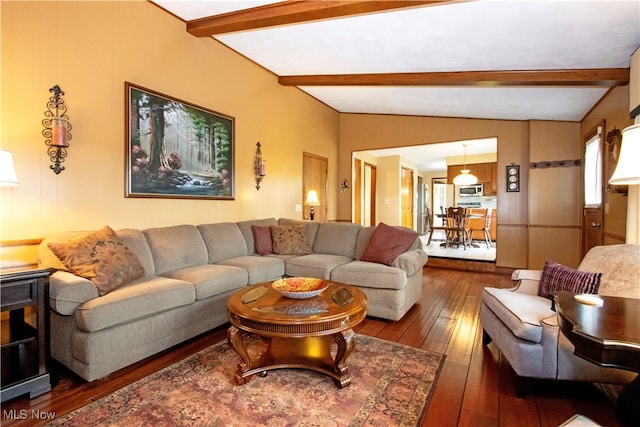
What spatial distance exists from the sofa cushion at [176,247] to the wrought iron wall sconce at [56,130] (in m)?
0.89

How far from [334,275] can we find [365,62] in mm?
2528

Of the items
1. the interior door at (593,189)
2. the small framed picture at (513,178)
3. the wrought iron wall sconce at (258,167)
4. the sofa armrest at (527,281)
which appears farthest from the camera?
the small framed picture at (513,178)

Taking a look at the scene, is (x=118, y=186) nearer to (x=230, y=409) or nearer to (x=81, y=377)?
(x=81, y=377)

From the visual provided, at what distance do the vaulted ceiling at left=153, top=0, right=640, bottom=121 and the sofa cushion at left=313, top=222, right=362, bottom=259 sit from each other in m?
1.98

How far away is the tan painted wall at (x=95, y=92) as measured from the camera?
2330 mm

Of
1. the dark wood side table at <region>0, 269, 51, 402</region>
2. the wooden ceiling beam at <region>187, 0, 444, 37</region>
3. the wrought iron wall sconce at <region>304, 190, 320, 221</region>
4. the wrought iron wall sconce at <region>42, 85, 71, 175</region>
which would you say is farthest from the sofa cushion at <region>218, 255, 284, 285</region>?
the wooden ceiling beam at <region>187, 0, 444, 37</region>

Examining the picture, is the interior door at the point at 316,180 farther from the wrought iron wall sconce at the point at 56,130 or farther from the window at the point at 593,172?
the window at the point at 593,172

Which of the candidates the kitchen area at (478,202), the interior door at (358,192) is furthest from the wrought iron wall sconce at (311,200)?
the kitchen area at (478,202)

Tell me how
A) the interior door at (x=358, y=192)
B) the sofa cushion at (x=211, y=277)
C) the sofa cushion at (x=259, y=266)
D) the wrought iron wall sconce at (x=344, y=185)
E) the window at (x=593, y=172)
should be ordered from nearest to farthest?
1. the sofa cushion at (x=211, y=277)
2. the sofa cushion at (x=259, y=266)
3. the window at (x=593, y=172)
4. the wrought iron wall sconce at (x=344, y=185)
5. the interior door at (x=358, y=192)

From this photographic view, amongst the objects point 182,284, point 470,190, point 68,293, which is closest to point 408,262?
point 182,284

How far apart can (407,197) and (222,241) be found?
271 inches

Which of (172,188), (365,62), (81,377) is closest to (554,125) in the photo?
(365,62)

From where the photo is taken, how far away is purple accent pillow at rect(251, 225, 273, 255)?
393cm

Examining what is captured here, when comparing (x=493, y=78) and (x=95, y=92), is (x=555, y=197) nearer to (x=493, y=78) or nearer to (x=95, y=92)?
(x=493, y=78)
